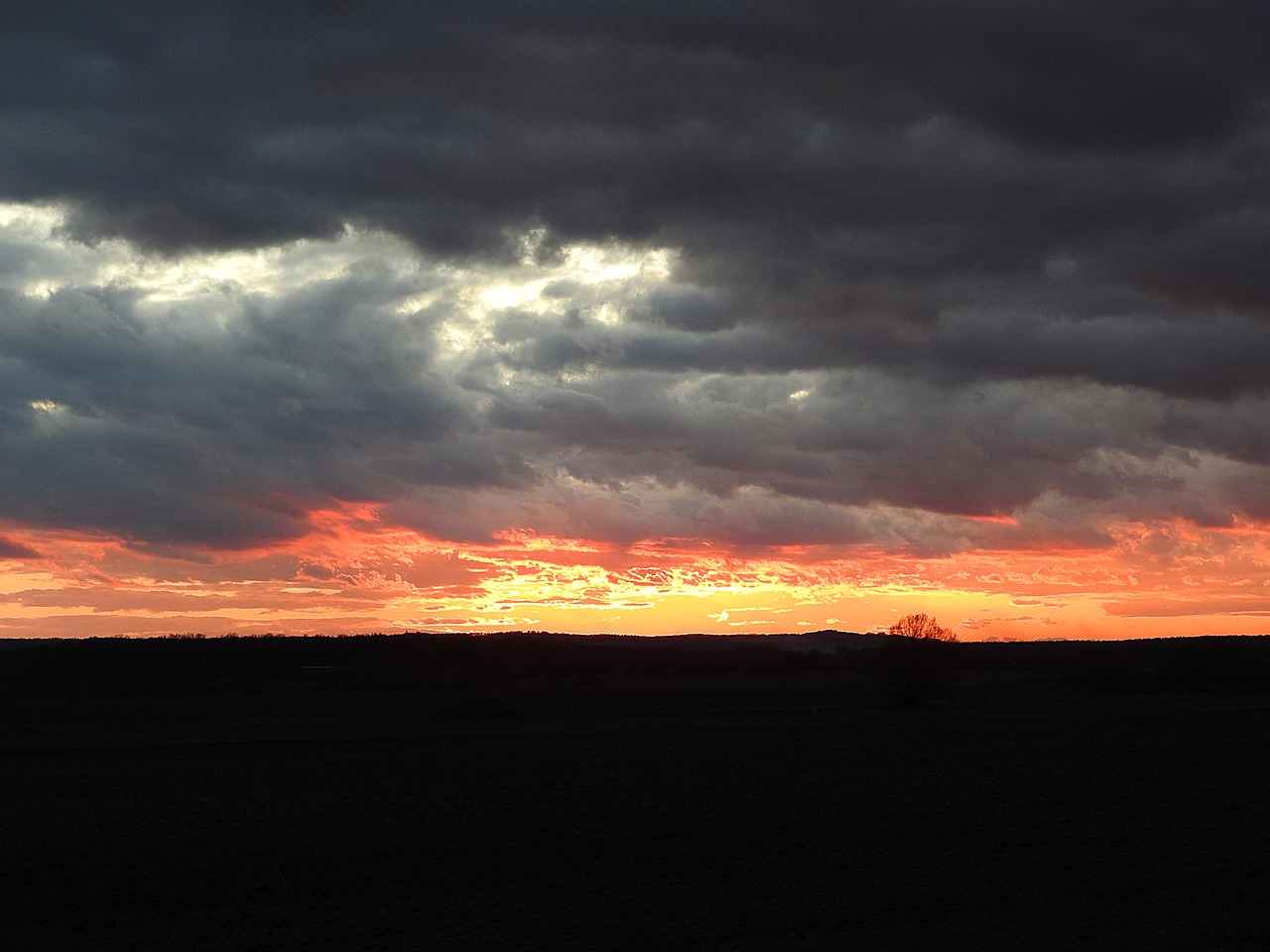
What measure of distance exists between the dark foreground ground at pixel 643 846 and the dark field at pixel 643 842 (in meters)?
0.09

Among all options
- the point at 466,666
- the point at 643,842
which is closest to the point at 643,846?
the point at 643,842

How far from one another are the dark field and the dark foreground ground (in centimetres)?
9

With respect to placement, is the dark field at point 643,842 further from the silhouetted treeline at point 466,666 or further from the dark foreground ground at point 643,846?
the silhouetted treeline at point 466,666

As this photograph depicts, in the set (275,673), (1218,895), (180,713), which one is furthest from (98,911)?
(275,673)

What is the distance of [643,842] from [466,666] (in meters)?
147

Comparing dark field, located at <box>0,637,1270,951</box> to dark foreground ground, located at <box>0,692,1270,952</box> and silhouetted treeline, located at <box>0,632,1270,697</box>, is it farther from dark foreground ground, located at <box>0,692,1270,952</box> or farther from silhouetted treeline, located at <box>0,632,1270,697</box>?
silhouetted treeline, located at <box>0,632,1270,697</box>

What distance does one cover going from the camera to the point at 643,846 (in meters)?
24.3

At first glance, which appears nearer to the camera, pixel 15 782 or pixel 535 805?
pixel 535 805

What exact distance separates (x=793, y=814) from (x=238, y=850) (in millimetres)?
12503

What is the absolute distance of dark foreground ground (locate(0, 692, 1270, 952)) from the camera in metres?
17.2

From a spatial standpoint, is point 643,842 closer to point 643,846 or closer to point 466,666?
point 643,846

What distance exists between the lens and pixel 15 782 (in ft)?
115

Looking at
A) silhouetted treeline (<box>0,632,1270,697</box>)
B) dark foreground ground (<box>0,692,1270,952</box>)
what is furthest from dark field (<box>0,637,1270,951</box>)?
silhouetted treeline (<box>0,632,1270,697</box>)

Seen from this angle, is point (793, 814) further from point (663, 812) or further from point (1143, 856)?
point (1143, 856)
